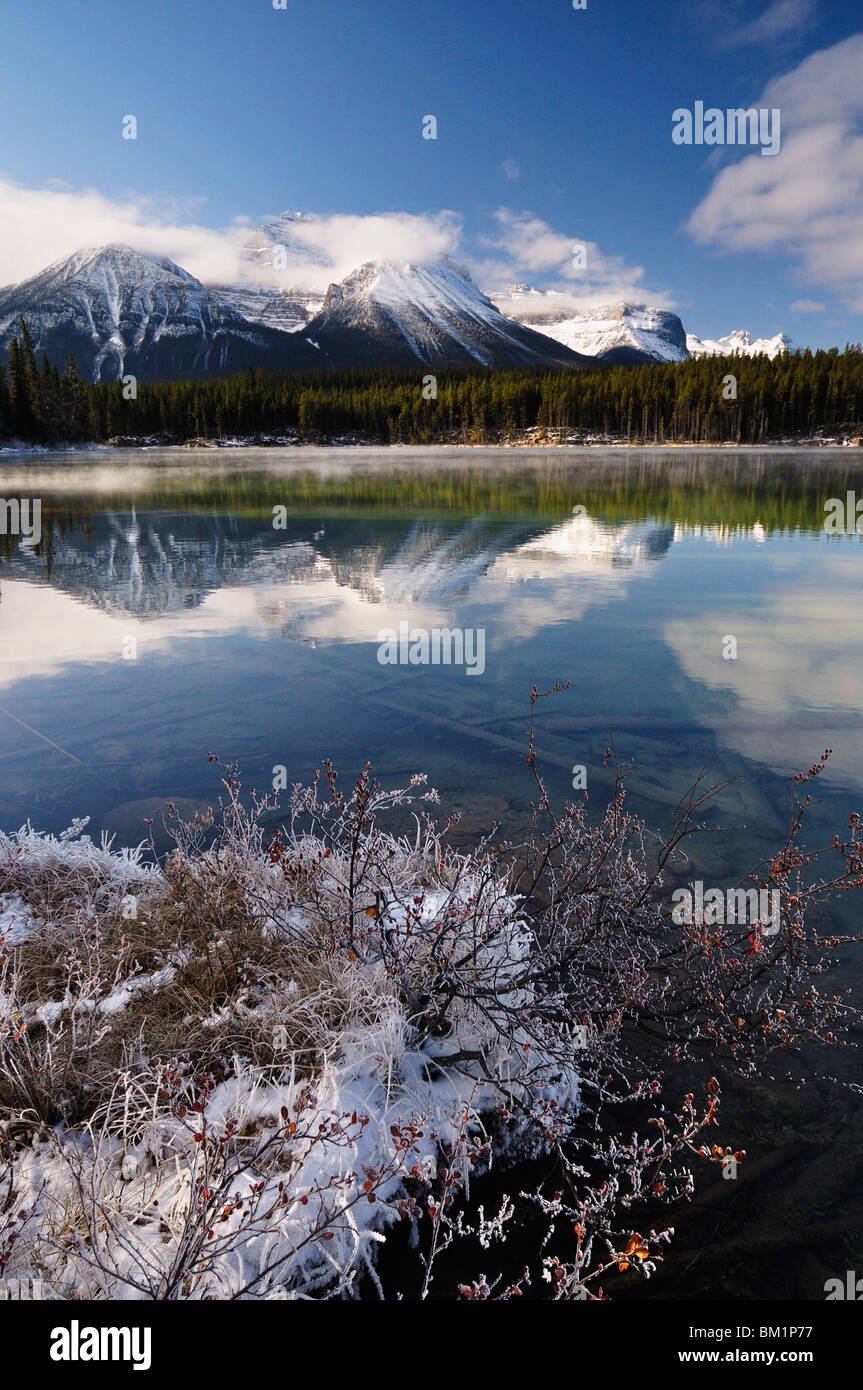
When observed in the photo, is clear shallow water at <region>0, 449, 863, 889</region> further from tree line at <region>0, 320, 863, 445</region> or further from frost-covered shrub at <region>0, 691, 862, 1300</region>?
tree line at <region>0, 320, 863, 445</region>

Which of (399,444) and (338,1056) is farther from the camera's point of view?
(399,444)

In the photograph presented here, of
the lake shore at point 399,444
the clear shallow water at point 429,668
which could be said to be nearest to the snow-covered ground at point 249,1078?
the clear shallow water at point 429,668

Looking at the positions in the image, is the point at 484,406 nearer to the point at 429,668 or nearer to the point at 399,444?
the point at 399,444

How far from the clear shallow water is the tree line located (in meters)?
94.7

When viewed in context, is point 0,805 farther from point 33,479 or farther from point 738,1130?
point 33,479

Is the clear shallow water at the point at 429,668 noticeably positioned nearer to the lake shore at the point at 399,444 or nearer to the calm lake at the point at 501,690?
the calm lake at the point at 501,690

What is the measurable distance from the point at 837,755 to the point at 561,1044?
5358 mm

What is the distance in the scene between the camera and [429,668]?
1123 centimetres

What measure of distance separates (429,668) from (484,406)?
130 meters

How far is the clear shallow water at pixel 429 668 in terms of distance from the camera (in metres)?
7.65

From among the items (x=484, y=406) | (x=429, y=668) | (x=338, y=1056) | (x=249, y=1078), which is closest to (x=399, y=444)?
(x=484, y=406)

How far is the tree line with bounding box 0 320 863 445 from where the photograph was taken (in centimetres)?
11181

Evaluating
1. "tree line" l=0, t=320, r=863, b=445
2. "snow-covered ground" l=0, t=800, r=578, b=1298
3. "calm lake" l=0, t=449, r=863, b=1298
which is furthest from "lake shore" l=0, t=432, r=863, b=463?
"snow-covered ground" l=0, t=800, r=578, b=1298

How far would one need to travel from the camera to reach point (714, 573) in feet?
60.6
